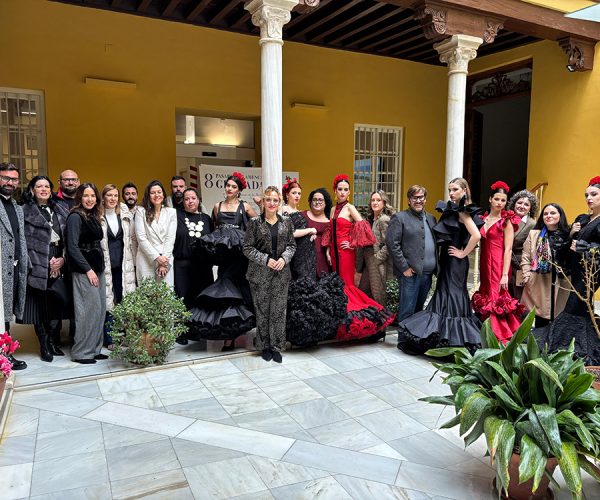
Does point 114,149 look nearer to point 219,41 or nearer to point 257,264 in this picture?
point 219,41

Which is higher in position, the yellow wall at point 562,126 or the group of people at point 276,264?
the yellow wall at point 562,126

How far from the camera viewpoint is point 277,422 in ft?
Result: 11.7

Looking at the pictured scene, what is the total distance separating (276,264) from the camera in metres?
4.68

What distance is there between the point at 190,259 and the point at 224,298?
64 cm

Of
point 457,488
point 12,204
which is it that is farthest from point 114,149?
point 457,488

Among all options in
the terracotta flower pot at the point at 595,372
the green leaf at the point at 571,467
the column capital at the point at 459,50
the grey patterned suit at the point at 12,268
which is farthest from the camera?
the column capital at the point at 459,50

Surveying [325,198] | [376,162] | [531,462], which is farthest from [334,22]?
[531,462]

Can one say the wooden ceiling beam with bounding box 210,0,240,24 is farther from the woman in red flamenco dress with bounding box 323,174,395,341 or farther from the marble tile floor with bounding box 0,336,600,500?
the marble tile floor with bounding box 0,336,600,500

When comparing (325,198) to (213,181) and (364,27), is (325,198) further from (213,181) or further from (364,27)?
(364,27)

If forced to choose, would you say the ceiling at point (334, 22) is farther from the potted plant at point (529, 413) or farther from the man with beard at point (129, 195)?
the potted plant at point (529, 413)

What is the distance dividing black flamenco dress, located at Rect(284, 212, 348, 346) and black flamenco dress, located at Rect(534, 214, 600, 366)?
1.86 metres

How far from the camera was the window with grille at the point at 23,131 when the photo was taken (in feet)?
26.5

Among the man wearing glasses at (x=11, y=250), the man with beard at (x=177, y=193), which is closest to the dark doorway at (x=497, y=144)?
the man with beard at (x=177, y=193)

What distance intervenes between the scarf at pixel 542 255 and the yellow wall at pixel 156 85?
226 inches
